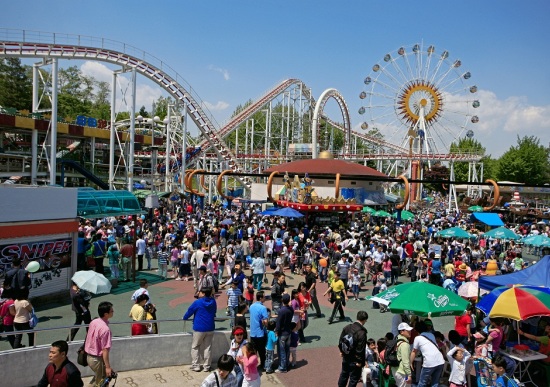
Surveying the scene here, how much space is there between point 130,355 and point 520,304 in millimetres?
6287

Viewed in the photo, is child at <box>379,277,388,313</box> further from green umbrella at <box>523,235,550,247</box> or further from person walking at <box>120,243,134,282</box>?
green umbrella at <box>523,235,550,247</box>

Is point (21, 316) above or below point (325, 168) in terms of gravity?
below

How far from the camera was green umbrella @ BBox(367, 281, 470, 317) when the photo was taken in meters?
6.94

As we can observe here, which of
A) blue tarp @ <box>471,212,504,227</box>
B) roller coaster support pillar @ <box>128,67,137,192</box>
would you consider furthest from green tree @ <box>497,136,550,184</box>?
roller coaster support pillar @ <box>128,67,137,192</box>

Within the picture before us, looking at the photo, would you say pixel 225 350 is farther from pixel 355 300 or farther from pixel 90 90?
pixel 90 90

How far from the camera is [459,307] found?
23.9 feet

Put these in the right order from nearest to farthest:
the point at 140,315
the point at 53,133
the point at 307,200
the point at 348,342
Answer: the point at 348,342
the point at 140,315
the point at 307,200
the point at 53,133

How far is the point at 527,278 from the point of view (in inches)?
340

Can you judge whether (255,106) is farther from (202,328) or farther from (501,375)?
(501,375)

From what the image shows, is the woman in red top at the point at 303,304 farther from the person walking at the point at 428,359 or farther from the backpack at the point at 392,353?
the person walking at the point at 428,359

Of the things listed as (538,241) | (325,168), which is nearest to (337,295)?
(538,241)

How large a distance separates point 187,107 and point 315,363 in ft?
96.4

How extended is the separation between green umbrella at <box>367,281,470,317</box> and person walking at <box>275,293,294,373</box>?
5.53 feet

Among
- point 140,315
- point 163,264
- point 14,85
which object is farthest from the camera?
point 14,85
